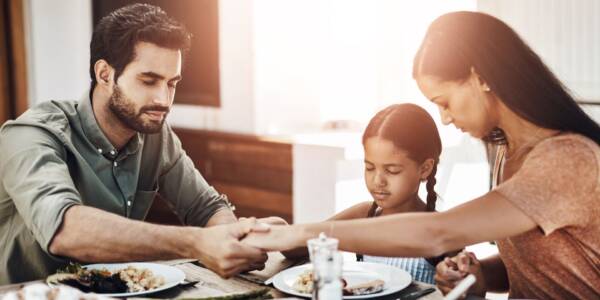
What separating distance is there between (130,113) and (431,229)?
39.9 inches

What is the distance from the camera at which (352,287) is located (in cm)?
165

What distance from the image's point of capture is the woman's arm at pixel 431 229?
5.12ft

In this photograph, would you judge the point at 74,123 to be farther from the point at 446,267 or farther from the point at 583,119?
the point at 583,119

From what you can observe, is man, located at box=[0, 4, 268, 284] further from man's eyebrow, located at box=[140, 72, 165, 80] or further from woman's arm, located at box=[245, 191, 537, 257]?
woman's arm, located at box=[245, 191, 537, 257]

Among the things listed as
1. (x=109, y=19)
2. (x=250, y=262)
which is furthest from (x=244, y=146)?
(x=250, y=262)

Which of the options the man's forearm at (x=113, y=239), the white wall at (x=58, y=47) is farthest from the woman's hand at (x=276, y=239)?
the white wall at (x=58, y=47)

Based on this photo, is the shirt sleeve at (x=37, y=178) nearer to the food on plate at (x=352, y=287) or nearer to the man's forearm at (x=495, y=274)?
the food on plate at (x=352, y=287)

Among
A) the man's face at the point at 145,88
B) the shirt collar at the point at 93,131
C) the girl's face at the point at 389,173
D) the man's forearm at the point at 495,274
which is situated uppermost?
the man's face at the point at 145,88

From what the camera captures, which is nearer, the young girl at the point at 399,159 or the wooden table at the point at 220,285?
the wooden table at the point at 220,285

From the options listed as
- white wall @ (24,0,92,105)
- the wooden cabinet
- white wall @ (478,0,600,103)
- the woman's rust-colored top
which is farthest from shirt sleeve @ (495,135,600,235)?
white wall @ (24,0,92,105)

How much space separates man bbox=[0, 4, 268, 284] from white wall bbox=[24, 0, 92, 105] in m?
3.79

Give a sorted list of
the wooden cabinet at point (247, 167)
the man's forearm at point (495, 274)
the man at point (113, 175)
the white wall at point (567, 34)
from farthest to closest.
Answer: the wooden cabinet at point (247, 167) < the white wall at point (567, 34) < the man's forearm at point (495, 274) < the man at point (113, 175)

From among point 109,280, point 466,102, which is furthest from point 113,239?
point 466,102

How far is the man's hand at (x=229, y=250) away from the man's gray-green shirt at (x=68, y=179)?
0.22 metres
